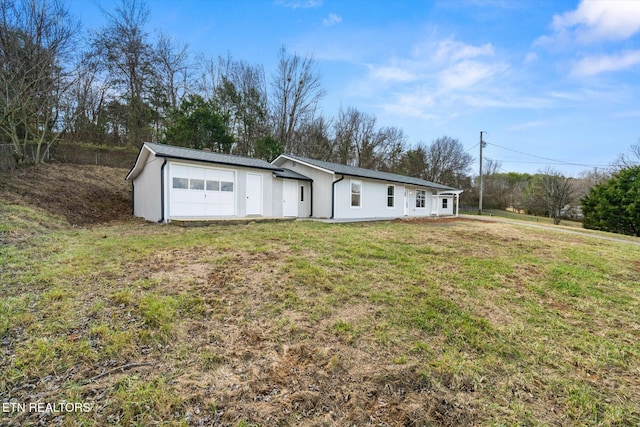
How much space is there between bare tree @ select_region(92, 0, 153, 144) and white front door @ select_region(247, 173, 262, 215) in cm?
1221

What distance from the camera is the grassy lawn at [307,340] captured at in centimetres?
201

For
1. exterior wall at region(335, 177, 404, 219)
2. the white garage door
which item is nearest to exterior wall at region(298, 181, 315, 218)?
exterior wall at region(335, 177, 404, 219)

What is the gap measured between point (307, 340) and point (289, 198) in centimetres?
1118

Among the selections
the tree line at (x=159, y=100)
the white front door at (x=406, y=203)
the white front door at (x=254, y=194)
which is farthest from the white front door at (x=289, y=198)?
the white front door at (x=406, y=203)

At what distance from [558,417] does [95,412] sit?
133 inches

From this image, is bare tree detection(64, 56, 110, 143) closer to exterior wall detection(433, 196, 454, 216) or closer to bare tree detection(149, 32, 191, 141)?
bare tree detection(149, 32, 191, 141)

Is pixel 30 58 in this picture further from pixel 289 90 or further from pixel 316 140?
pixel 316 140

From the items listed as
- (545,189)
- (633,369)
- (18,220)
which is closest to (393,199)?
(633,369)

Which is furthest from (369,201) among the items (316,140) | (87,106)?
(87,106)

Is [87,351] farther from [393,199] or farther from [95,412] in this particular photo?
[393,199]

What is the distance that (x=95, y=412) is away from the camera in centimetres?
181

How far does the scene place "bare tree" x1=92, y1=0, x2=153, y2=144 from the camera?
17984mm

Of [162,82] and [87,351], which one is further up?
[162,82]

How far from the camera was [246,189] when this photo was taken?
11891mm
